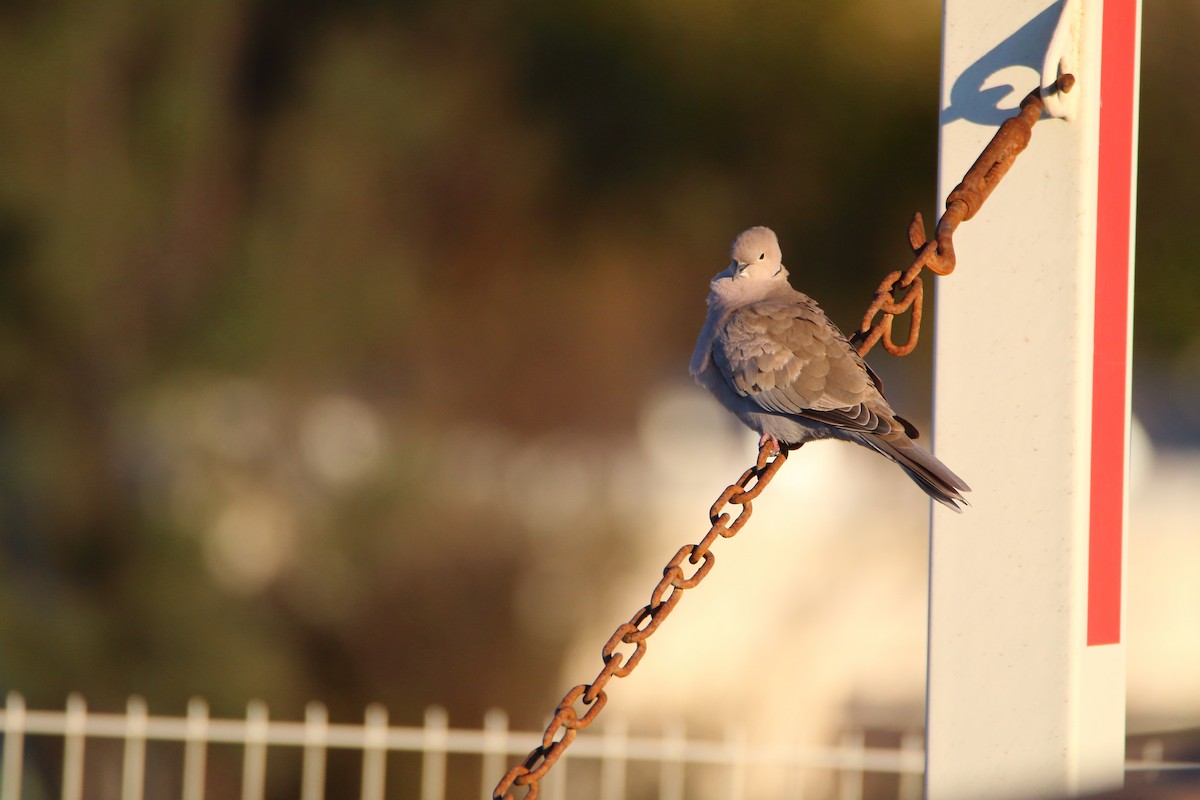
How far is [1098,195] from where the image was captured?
2035mm

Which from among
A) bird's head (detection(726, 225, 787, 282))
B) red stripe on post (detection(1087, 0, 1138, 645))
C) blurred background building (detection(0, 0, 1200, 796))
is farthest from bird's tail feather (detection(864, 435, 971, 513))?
blurred background building (detection(0, 0, 1200, 796))

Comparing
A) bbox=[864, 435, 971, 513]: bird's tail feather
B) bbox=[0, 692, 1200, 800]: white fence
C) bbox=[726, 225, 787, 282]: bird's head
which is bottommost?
bbox=[0, 692, 1200, 800]: white fence

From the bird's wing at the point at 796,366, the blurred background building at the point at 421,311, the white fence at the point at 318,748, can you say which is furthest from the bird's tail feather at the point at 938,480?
the blurred background building at the point at 421,311

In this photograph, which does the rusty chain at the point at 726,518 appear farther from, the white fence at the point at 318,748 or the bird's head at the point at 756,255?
the white fence at the point at 318,748

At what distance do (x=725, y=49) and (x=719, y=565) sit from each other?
3074mm

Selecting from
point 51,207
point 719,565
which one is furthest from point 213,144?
point 719,565

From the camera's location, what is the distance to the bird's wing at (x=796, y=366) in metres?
2.72

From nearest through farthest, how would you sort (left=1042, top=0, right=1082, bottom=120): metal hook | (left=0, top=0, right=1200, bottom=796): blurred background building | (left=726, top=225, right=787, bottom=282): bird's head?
(left=1042, top=0, right=1082, bottom=120): metal hook < (left=726, top=225, right=787, bottom=282): bird's head < (left=0, top=0, right=1200, bottom=796): blurred background building

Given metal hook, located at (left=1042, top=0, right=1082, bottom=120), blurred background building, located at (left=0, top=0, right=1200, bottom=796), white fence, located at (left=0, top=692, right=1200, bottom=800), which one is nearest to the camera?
metal hook, located at (left=1042, top=0, right=1082, bottom=120)

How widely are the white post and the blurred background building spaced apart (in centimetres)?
452

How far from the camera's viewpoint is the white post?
1969 mm

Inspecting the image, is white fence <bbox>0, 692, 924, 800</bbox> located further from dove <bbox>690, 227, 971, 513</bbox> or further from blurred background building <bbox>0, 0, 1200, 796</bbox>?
dove <bbox>690, 227, 971, 513</bbox>

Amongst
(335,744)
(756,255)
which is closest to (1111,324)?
(756,255)

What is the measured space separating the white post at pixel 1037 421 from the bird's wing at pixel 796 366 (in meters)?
0.60
